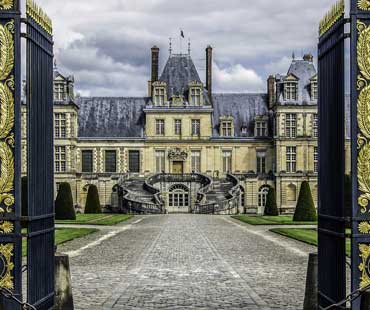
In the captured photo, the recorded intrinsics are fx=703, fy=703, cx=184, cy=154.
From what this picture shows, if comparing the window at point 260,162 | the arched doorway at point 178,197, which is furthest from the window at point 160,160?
the window at point 260,162

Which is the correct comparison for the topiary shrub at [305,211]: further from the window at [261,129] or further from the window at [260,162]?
the window at [261,129]

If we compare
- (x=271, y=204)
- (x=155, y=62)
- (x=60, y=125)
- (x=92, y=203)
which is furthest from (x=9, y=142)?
(x=155, y=62)

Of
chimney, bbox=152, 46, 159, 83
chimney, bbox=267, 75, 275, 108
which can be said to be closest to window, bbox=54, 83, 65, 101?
chimney, bbox=152, 46, 159, 83

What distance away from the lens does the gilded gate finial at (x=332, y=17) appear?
616 centimetres

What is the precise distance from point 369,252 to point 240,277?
4.94 meters

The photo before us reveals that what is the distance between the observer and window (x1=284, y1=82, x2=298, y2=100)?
1796 inches

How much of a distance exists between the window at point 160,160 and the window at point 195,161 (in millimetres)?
1903

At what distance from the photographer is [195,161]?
47531mm

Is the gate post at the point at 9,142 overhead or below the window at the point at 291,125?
below

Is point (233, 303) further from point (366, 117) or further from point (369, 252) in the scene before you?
point (366, 117)

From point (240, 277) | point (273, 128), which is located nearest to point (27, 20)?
point (240, 277)

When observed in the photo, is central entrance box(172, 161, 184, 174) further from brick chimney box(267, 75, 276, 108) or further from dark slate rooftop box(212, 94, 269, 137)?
brick chimney box(267, 75, 276, 108)

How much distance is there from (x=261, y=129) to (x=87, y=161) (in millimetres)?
11994

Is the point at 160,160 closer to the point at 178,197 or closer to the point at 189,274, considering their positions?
the point at 178,197
